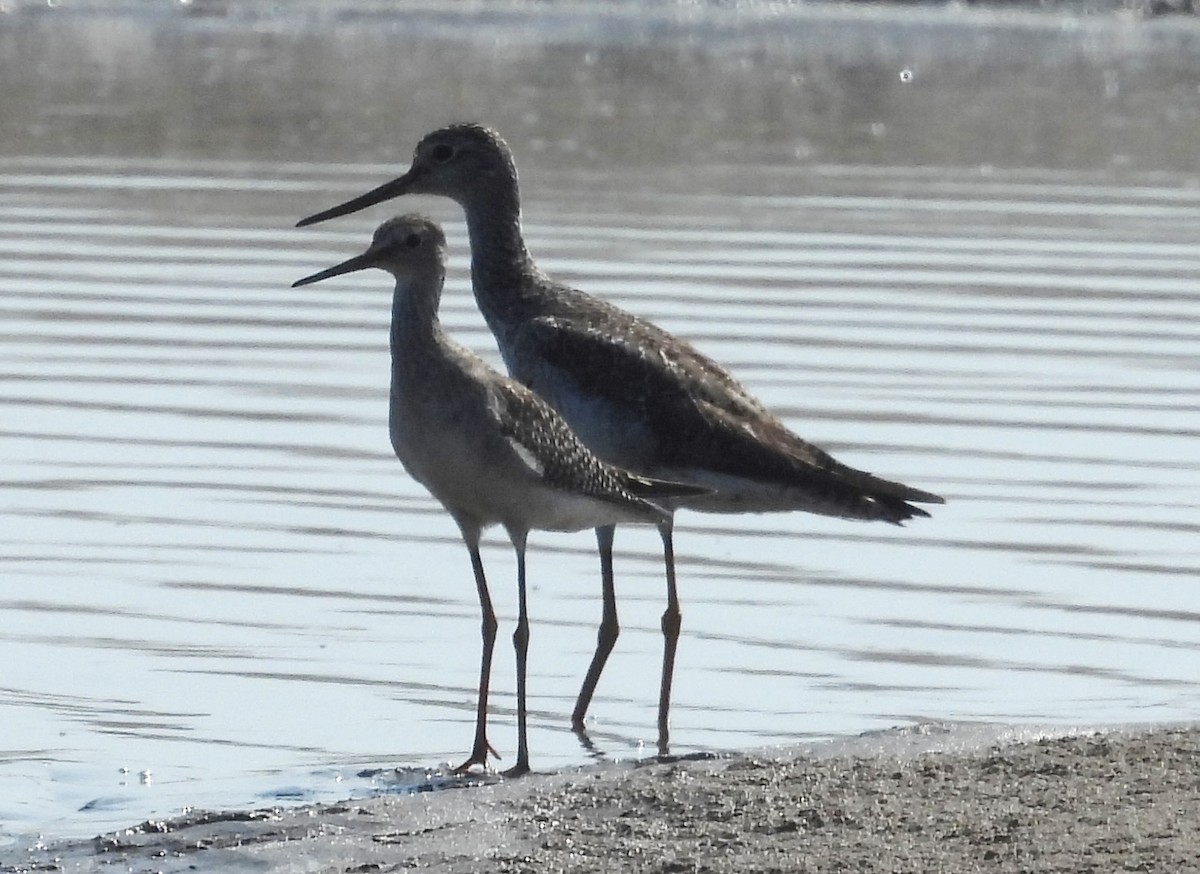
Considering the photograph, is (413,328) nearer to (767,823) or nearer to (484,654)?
(484,654)

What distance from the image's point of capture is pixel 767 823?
5.51 m

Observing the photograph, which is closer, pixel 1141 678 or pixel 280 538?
pixel 1141 678

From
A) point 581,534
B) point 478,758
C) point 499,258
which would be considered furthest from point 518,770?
point 581,534

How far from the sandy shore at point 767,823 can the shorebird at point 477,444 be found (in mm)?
714

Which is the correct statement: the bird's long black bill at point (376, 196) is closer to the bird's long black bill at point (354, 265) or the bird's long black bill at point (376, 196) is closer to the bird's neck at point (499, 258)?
the bird's neck at point (499, 258)

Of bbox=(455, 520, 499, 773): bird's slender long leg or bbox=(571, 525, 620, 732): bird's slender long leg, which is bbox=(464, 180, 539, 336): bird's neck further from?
bbox=(455, 520, 499, 773): bird's slender long leg

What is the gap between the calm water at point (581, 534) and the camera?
734 centimetres

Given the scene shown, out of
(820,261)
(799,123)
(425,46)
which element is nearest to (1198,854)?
(820,261)

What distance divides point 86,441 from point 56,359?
1.81 metres

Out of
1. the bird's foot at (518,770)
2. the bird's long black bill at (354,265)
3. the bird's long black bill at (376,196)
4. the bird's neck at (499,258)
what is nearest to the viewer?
the bird's foot at (518,770)

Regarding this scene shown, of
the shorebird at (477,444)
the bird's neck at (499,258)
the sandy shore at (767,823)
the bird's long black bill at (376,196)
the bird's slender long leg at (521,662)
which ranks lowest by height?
the sandy shore at (767,823)

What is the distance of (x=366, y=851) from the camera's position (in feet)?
18.2

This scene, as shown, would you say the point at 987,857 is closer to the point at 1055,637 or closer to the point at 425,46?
the point at 1055,637

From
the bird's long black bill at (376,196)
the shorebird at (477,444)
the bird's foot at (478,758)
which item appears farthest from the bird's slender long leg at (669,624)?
the bird's long black bill at (376,196)
